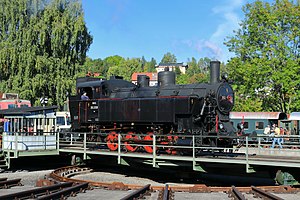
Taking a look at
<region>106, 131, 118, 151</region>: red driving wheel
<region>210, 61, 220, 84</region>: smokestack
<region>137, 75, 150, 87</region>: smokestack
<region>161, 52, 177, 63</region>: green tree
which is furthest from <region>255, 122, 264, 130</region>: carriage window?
<region>161, 52, 177, 63</region>: green tree

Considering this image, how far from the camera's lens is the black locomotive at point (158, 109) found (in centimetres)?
1636

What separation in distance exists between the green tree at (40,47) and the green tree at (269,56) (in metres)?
15.7

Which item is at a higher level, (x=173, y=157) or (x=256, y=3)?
(x=256, y=3)

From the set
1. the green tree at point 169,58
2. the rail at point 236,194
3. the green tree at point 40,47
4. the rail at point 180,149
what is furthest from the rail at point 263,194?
the green tree at point 169,58

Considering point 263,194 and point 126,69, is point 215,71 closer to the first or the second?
point 263,194

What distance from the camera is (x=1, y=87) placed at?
119 ft

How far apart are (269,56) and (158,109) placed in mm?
16957

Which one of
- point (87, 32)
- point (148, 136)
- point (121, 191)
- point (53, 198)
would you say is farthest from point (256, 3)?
point (53, 198)

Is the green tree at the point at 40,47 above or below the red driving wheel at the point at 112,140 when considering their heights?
above

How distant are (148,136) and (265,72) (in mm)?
16023

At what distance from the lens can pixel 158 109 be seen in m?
17.1

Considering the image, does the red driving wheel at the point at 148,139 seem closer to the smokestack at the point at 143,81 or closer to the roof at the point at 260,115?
the smokestack at the point at 143,81

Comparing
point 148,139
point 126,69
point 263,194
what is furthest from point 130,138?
point 126,69

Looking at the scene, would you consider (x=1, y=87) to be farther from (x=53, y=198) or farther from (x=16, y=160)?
(x=53, y=198)
